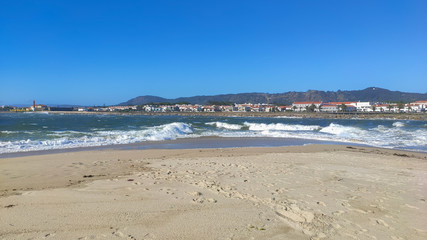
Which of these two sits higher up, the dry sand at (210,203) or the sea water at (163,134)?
the dry sand at (210,203)

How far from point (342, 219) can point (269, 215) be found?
1090mm

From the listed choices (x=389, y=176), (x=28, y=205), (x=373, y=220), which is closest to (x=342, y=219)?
(x=373, y=220)

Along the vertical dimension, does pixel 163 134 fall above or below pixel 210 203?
below

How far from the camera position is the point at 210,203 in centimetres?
491

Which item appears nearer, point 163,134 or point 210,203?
point 210,203

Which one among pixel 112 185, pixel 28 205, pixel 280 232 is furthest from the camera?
pixel 112 185

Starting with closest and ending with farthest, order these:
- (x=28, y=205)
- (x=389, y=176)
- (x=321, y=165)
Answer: (x=28, y=205) → (x=389, y=176) → (x=321, y=165)

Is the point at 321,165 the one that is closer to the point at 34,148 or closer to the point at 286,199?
the point at 286,199

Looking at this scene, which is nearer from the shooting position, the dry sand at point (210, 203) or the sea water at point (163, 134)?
the dry sand at point (210, 203)

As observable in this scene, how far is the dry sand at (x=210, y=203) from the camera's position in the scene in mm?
3799

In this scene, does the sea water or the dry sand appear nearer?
the dry sand

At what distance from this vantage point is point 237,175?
7297 mm

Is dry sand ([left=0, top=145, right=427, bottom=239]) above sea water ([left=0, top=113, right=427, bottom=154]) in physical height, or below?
above

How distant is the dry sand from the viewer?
150 inches
